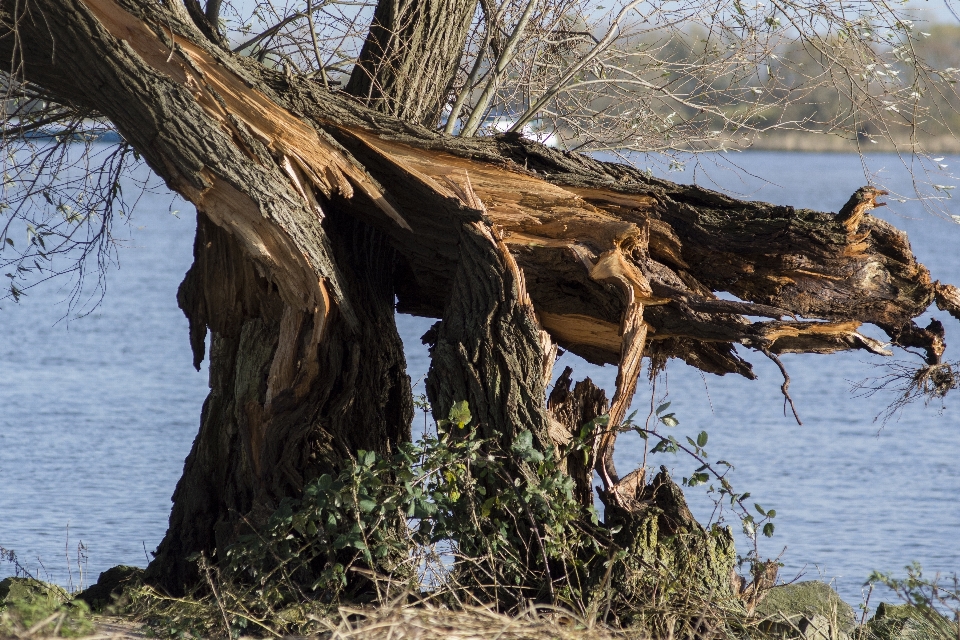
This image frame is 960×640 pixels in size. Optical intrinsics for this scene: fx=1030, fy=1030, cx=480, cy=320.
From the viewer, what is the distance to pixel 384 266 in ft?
16.5

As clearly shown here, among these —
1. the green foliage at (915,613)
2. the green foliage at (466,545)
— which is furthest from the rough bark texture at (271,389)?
the green foliage at (915,613)

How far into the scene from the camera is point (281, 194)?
422 cm

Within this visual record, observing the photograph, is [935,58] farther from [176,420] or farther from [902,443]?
[176,420]

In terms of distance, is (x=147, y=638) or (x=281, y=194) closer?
(x=147, y=638)

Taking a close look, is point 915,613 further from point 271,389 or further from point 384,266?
point 271,389

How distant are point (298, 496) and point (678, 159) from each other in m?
3.59

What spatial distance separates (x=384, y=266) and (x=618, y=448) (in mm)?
6572

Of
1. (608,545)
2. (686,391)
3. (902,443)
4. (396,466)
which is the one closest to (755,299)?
(608,545)

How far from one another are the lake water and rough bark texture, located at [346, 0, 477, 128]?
1919 mm

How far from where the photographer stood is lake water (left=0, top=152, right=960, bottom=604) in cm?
773

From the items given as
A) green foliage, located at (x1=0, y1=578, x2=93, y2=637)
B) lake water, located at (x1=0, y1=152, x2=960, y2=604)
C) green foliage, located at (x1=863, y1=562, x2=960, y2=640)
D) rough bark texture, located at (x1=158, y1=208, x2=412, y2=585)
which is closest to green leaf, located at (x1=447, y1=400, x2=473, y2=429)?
rough bark texture, located at (x1=158, y1=208, x2=412, y2=585)

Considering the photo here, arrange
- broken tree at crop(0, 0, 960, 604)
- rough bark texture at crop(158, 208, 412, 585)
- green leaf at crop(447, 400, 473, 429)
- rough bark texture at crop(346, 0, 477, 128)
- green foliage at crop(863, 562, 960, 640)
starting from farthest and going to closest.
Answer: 1. rough bark texture at crop(346, 0, 477, 128)
2. rough bark texture at crop(158, 208, 412, 585)
3. broken tree at crop(0, 0, 960, 604)
4. green leaf at crop(447, 400, 473, 429)
5. green foliage at crop(863, 562, 960, 640)

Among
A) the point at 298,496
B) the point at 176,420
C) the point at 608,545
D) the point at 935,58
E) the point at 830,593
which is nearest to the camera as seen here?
the point at 608,545

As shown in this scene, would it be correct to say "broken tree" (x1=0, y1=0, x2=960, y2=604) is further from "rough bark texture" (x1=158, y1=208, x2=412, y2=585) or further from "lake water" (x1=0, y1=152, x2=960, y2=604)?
"lake water" (x1=0, y1=152, x2=960, y2=604)
